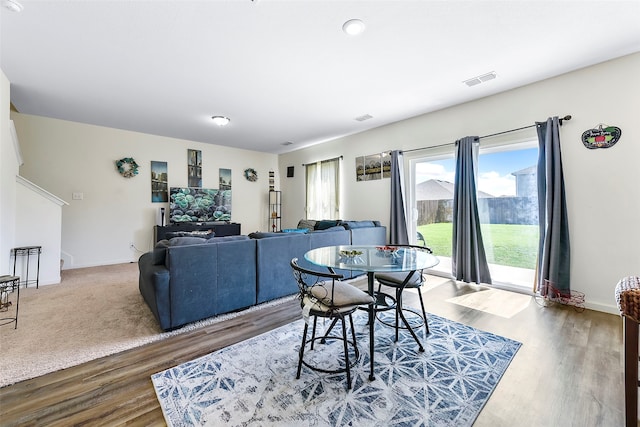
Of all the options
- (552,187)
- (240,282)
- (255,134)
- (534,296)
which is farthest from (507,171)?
(255,134)

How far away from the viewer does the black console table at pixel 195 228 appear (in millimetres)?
→ 5207

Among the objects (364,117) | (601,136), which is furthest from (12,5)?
(601,136)

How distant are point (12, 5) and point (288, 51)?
216 centimetres

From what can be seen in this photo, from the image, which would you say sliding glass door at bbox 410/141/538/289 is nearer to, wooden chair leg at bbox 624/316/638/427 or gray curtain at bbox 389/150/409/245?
gray curtain at bbox 389/150/409/245

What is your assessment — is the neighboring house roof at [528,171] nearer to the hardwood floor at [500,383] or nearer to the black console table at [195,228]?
the hardwood floor at [500,383]

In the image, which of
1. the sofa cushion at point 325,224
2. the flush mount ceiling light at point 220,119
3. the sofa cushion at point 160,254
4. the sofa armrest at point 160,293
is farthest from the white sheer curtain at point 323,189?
the sofa armrest at point 160,293

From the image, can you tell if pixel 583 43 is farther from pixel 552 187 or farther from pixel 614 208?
pixel 614 208

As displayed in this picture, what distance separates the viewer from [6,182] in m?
3.09

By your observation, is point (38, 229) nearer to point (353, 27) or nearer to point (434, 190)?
point (353, 27)

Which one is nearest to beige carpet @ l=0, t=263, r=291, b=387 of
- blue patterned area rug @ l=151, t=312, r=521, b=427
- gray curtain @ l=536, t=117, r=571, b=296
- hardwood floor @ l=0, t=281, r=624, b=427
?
hardwood floor @ l=0, t=281, r=624, b=427

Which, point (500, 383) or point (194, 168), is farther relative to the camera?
point (194, 168)

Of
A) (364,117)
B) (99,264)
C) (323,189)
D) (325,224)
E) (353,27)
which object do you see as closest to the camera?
(353,27)

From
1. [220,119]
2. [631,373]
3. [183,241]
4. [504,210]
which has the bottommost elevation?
[631,373]

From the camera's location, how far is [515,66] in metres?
2.83
